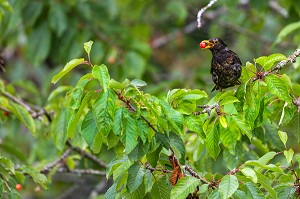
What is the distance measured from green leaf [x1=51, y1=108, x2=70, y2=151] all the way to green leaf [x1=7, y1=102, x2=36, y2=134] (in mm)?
145

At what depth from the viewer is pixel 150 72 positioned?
812 centimetres

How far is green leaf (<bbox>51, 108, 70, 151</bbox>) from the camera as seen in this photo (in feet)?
15.7

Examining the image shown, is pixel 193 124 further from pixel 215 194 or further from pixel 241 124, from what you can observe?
pixel 215 194

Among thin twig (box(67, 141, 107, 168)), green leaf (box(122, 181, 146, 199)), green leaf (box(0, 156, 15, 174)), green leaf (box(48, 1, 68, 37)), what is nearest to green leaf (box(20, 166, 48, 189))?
green leaf (box(0, 156, 15, 174))

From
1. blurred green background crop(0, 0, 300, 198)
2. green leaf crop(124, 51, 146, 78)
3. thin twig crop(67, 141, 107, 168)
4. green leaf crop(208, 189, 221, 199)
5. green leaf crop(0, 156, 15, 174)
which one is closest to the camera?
green leaf crop(208, 189, 221, 199)

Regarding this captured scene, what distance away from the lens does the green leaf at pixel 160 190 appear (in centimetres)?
351

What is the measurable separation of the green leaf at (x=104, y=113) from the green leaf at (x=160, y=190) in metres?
0.45

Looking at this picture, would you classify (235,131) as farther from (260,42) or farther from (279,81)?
(260,42)

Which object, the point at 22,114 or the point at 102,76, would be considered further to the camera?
the point at 22,114

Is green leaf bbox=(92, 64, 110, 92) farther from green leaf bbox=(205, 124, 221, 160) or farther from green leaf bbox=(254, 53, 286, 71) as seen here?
green leaf bbox=(254, 53, 286, 71)

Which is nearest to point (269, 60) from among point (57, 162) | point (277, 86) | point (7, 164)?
point (277, 86)

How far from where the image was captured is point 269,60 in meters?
3.54

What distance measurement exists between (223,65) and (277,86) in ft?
1.39

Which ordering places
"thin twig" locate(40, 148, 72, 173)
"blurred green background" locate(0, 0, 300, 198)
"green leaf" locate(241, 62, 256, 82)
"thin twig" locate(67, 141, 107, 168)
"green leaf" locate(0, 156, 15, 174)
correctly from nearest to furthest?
"green leaf" locate(241, 62, 256, 82)
"green leaf" locate(0, 156, 15, 174)
"thin twig" locate(40, 148, 72, 173)
"thin twig" locate(67, 141, 107, 168)
"blurred green background" locate(0, 0, 300, 198)
